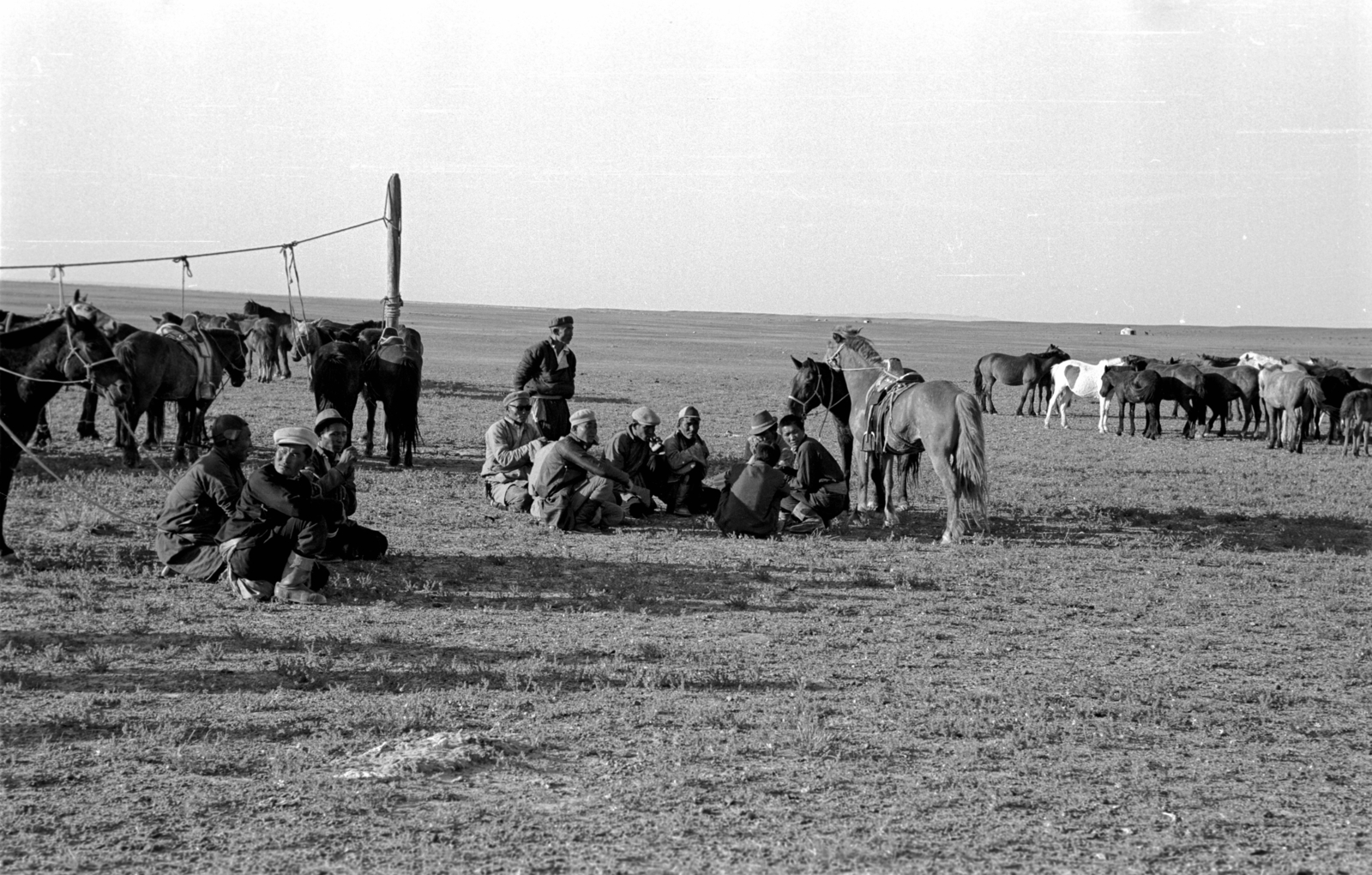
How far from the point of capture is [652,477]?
13312mm

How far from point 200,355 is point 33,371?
20.3 feet

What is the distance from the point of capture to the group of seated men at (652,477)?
1219 centimetres

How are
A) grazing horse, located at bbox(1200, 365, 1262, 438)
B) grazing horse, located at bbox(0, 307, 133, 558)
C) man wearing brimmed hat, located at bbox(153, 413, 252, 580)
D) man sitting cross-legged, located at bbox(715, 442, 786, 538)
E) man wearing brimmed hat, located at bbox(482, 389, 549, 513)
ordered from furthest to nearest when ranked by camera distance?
1. grazing horse, located at bbox(1200, 365, 1262, 438)
2. man wearing brimmed hat, located at bbox(482, 389, 549, 513)
3. man sitting cross-legged, located at bbox(715, 442, 786, 538)
4. grazing horse, located at bbox(0, 307, 133, 558)
5. man wearing brimmed hat, located at bbox(153, 413, 252, 580)

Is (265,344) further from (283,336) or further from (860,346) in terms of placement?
(860,346)

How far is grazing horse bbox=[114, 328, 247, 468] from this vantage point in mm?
15273

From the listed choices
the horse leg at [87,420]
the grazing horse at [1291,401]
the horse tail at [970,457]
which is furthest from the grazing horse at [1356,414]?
the horse leg at [87,420]

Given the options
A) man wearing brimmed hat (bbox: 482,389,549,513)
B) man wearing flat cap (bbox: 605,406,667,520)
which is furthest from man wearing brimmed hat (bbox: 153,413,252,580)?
man wearing flat cap (bbox: 605,406,667,520)

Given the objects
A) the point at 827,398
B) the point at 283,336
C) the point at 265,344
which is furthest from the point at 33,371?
the point at 283,336

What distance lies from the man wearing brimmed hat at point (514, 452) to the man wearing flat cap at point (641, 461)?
30.2 inches

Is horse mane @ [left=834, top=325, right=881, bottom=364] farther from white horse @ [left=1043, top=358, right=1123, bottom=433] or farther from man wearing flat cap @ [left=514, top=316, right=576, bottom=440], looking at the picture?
white horse @ [left=1043, top=358, right=1123, bottom=433]

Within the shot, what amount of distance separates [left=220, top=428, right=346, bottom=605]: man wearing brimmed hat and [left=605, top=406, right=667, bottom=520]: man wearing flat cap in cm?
420

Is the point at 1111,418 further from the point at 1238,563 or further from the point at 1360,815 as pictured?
the point at 1360,815

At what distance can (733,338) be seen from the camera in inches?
3285

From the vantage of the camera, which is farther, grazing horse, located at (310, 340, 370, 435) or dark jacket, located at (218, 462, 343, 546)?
grazing horse, located at (310, 340, 370, 435)
